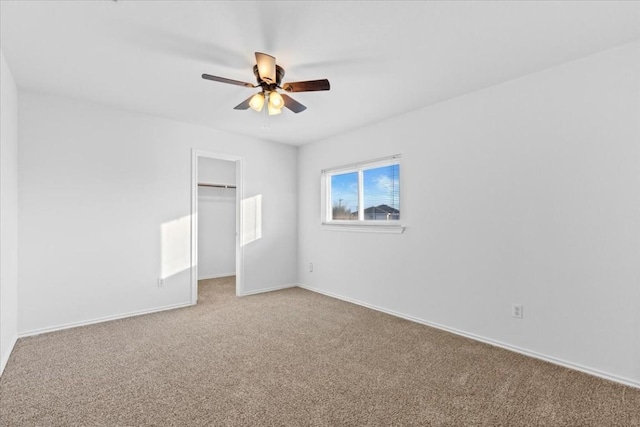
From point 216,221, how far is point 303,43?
4.67 m

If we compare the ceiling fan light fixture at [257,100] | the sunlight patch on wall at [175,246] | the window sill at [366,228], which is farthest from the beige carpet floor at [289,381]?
the ceiling fan light fixture at [257,100]

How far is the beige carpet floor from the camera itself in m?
1.82

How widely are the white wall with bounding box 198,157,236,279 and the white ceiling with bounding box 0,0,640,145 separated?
2.76 meters

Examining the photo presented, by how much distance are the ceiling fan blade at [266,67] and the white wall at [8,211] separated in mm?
2049

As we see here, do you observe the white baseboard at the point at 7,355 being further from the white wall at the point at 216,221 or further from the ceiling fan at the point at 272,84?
the white wall at the point at 216,221

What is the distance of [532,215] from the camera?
8.77 ft

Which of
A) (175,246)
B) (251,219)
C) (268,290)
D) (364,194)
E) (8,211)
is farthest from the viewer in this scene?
(268,290)

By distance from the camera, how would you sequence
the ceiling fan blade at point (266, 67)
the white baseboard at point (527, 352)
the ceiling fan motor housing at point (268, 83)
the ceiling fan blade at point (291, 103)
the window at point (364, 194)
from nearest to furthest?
the ceiling fan blade at point (266, 67) < the white baseboard at point (527, 352) < the ceiling fan motor housing at point (268, 83) < the ceiling fan blade at point (291, 103) < the window at point (364, 194)

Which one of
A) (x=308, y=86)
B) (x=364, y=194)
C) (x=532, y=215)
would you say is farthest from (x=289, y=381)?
(x=364, y=194)

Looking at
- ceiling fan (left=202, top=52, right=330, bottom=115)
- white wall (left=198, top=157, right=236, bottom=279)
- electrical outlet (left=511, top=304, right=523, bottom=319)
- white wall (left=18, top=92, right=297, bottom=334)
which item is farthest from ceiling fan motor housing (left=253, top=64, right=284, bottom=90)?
white wall (left=198, top=157, right=236, bottom=279)

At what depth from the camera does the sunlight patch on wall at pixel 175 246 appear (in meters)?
3.94

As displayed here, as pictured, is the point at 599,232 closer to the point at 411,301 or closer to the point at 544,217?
the point at 544,217

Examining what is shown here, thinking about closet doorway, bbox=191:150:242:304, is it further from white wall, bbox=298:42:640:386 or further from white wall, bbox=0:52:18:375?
white wall, bbox=298:42:640:386

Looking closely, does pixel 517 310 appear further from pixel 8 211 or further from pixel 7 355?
pixel 8 211
